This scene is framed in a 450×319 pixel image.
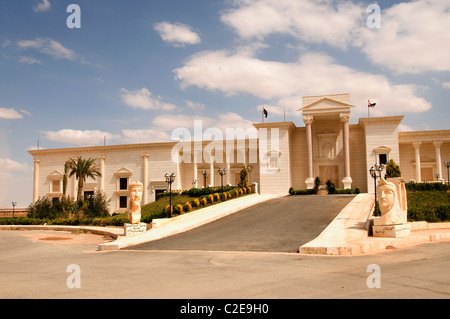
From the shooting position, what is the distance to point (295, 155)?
41.7 metres

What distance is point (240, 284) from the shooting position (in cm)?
733

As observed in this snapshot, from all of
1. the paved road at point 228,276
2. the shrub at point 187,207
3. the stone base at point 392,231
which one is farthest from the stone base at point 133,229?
the stone base at point 392,231

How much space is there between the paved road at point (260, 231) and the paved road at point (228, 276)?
169 cm

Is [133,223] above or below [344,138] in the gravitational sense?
below

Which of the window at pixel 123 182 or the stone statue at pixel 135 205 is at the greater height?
the window at pixel 123 182

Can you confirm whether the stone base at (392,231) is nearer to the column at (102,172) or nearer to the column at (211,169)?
the column at (211,169)

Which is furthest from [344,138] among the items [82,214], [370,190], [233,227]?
[82,214]

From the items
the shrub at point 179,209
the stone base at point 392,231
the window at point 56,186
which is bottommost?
the stone base at point 392,231

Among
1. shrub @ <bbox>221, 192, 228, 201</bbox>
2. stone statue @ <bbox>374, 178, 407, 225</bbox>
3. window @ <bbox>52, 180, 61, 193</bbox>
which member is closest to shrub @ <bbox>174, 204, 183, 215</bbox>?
shrub @ <bbox>221, 192, 228, 201</bbox>

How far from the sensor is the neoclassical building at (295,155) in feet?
124

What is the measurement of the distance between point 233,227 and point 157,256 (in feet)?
23.7

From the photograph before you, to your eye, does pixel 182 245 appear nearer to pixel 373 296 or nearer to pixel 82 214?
pixel 373 296

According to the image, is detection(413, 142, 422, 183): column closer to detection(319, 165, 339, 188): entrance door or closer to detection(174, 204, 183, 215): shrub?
detection(319, 165, 339, 188): entrance door
